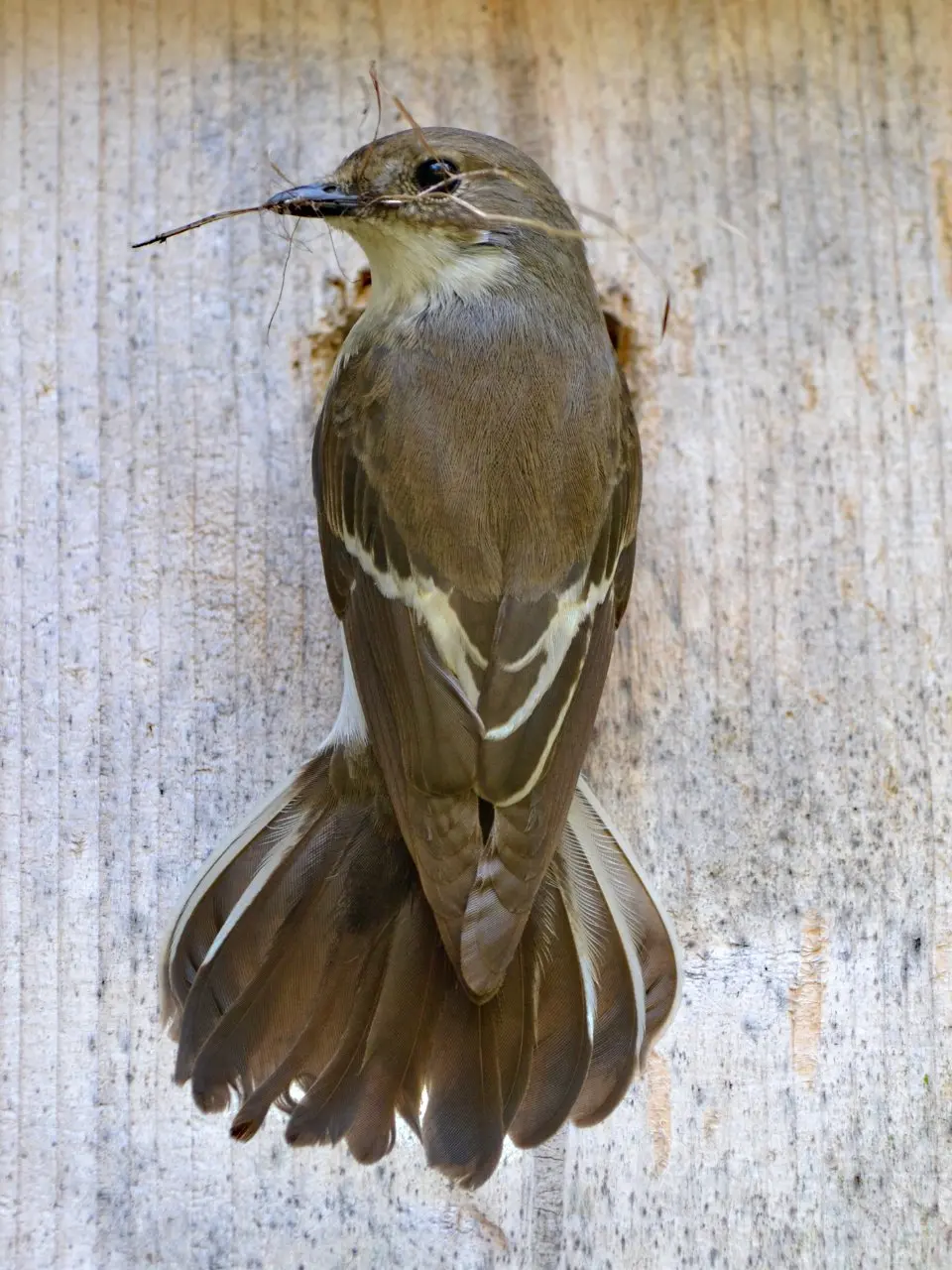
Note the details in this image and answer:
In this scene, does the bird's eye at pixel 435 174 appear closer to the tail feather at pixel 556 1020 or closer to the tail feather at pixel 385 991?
the tail feather at pixel 385 991

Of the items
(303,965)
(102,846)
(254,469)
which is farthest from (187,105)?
(303,965)

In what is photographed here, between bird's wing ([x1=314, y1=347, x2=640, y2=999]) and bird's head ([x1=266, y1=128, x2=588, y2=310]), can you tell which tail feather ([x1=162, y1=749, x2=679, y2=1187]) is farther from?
bird's head ([x1=266, y1=128, x2=588, y2=310])

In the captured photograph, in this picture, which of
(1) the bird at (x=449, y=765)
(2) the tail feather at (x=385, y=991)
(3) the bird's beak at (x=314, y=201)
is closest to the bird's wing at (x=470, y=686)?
(1) the bird at (x=449, y=765)

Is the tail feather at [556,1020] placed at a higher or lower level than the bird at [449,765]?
lower

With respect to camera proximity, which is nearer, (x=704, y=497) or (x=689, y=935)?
(x=689, y=935)

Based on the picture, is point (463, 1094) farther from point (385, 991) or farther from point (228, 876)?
point (228, 876)

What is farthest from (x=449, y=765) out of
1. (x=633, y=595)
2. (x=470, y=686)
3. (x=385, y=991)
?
(x=633, y=595)

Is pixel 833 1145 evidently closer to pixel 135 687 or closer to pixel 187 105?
pixel 135 687
